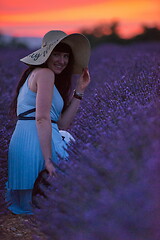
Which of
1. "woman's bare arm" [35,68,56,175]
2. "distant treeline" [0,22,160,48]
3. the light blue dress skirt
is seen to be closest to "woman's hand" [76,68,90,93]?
the light blue dress skirt

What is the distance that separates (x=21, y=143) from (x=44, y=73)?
52cm

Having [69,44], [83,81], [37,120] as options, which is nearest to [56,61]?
[69,44]

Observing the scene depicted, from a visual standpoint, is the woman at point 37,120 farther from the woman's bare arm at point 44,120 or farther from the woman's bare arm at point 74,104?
the woman's bare arm at point 74,104

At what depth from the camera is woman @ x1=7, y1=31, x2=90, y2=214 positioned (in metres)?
A: 2.76

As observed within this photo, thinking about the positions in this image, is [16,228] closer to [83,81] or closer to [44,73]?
[44,73]

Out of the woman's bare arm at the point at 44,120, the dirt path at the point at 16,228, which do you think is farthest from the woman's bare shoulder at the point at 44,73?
the dirt path at the point at 16,228

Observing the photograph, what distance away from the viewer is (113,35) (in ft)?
97.0

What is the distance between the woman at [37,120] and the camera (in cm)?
276

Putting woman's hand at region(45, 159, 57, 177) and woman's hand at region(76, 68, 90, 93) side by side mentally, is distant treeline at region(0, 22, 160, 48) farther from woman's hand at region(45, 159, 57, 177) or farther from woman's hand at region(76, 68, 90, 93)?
woman's hand at region(45, 159, 57, 177)

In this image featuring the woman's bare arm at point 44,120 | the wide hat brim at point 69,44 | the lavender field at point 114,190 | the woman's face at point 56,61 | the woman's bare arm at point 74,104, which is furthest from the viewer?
the woman's bare arm at point 74,104

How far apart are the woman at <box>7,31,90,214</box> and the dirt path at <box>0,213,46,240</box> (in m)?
0.09

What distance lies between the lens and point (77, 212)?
1.75 m

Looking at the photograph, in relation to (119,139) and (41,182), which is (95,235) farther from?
(41,182)

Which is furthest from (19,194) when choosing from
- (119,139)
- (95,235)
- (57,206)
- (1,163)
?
(95,235)
